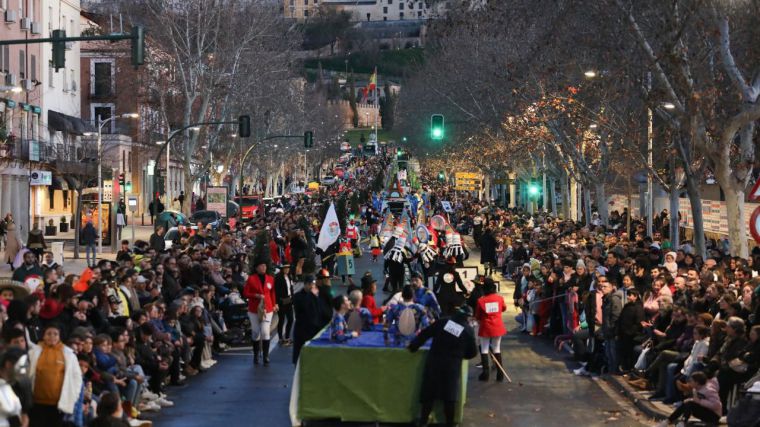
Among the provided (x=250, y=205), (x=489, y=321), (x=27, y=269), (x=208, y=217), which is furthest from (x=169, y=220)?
(x=489, y=321)

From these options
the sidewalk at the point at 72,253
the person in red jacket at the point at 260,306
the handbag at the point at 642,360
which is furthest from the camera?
the sidewalk at the point at 72,253

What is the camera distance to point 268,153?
10081 centimetres

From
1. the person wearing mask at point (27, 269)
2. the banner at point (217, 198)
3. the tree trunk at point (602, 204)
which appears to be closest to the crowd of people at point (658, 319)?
the person wearing mask at point (27, 269)

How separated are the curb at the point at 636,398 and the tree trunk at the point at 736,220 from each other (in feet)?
25.7

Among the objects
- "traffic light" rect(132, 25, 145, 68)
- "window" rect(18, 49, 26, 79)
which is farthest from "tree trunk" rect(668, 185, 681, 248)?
"window" rect(18, 49, 26, 79)

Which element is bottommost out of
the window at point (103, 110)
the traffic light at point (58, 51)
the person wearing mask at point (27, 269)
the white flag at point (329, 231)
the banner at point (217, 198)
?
the person wearing mask at point (27, 269)

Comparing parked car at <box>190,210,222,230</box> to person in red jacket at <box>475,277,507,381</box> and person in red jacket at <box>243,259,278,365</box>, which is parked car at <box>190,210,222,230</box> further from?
person in red jacket at <box>475,277,507,381</box>

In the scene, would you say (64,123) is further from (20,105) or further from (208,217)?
(208,217)

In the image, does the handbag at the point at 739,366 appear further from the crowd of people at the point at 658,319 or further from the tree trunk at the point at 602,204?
the tree trunk at the point at 602,204

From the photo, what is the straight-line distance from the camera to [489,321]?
1967 centimetres

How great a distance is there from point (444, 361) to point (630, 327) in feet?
19.4

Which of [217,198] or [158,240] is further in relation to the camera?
[217,198]

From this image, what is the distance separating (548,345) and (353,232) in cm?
2097

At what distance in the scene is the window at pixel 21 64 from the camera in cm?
5812
